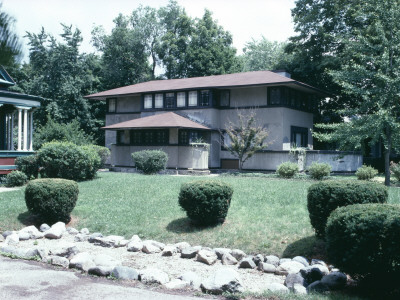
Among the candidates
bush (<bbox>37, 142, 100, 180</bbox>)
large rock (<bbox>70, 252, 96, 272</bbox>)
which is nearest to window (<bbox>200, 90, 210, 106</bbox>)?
bush (<bbox>37, 142, 100, 180</bbox>)

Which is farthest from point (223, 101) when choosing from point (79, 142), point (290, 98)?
point (79, 142)

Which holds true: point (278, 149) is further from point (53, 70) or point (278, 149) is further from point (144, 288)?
point (53, 70)

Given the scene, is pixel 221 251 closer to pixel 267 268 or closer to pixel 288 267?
pixel 267 268

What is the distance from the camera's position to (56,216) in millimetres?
12875

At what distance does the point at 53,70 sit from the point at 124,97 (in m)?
9.85

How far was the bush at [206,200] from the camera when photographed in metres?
11.1

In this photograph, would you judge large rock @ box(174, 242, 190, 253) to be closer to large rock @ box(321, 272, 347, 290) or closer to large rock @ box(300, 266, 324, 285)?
large rock @ box(300, 266, 324, 285)

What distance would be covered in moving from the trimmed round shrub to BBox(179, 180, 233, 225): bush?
3.69 meters

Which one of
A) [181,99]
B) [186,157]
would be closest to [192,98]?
[181,99]

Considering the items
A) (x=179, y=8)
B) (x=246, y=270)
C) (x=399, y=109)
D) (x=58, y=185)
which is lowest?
(x=246, y=270)

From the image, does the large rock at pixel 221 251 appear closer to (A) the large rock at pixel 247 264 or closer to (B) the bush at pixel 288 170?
(A) the large rock at pixel 247 264

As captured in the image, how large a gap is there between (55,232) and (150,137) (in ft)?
57.6

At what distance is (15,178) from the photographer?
20.1m

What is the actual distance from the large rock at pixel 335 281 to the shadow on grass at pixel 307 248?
170cm
